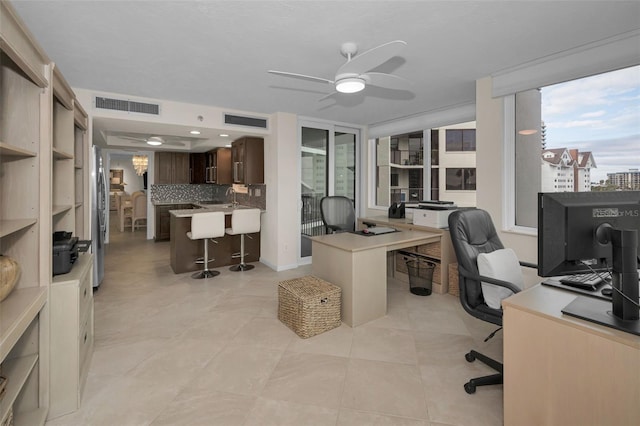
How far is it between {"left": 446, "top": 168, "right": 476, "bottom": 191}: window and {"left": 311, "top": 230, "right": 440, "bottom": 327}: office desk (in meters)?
3.50

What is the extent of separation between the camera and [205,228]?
4.23 m

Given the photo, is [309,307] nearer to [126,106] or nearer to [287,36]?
[287,36]

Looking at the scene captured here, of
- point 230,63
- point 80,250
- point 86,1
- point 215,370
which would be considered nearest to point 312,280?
point 215,370

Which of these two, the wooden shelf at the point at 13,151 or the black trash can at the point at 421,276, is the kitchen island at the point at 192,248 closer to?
the black trash can at the point at 421,276

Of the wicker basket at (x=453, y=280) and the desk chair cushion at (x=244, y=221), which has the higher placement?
the desk chair cushion at (x=244, y=221)

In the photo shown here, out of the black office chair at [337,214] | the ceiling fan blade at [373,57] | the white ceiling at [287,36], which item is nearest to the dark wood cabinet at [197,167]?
the white ceiling at [287,36]

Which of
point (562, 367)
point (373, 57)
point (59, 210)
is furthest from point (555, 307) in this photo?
point (59, 210)

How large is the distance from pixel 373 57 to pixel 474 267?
5.10 feet

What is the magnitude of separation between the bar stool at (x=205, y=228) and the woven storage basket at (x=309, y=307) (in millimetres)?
1789

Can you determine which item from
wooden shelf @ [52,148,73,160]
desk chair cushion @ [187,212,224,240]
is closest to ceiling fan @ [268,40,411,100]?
wooden shelf @ [52,148,73,160]

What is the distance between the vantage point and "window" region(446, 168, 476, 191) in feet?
20.5

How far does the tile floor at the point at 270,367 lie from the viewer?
1777mm

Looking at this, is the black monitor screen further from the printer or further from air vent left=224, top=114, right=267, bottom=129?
air vent left=224, top=114, right=267, bottom=129

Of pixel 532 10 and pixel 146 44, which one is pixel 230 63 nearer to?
pixel 146 44
